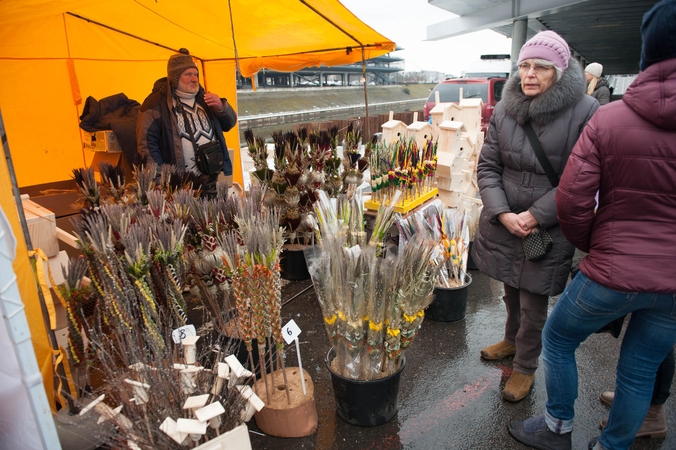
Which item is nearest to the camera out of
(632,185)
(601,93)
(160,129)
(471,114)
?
(632,185)

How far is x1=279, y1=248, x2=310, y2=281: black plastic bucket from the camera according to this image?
370 cm

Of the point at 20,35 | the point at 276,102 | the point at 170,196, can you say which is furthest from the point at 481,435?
the point at 276,102

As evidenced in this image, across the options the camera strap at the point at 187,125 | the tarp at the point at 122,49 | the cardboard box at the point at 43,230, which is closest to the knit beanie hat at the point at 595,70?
the tarp at the point at 122,49

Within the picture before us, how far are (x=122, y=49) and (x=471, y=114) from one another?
168 inches

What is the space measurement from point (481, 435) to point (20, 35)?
210 inches

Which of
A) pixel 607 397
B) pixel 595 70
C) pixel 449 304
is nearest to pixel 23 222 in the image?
pixel 449 304

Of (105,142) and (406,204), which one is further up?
(105,142)

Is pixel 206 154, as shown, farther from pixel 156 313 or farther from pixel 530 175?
Answer: pixel 530 175

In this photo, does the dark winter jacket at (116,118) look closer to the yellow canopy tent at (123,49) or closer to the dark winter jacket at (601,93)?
the yellow canopy tent at (123,49)

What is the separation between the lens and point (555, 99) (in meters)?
1.93

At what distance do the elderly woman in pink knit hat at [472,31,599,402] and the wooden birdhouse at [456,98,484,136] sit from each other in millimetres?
Result: 2560

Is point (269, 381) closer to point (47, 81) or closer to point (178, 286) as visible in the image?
point (178, 286)

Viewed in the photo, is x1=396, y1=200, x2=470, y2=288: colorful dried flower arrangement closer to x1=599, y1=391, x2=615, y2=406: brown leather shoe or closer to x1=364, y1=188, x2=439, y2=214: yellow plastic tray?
x1=364, y1=188, x2=439, y2=214: yellow plastic tray

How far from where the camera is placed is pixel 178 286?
6.22ft
